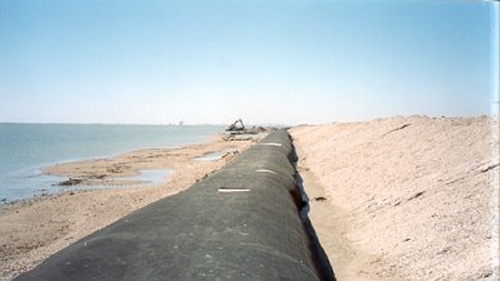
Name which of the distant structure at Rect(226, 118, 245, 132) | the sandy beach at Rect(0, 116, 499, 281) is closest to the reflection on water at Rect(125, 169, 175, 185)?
the sandy beach at Rect(0, 116, 499, 281)

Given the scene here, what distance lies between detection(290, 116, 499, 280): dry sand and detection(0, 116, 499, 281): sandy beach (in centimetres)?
2

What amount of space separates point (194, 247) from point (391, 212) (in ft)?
20.8

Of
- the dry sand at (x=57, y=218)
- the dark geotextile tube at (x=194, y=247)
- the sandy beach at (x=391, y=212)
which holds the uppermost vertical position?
the dark geotextile tube at (x=194, y=247)

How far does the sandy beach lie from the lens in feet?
21.9

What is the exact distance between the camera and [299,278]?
401 cm

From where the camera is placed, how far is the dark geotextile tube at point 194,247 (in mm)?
3484

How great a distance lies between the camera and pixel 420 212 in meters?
8.42

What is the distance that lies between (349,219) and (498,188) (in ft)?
11.3

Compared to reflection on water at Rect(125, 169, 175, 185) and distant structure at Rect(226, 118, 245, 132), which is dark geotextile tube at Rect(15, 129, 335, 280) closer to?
reflection on water at Rect(125, 169, 175, 185)

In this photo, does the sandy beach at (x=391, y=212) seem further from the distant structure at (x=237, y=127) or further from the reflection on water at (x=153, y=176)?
the distant structure at (x=237, y=127)

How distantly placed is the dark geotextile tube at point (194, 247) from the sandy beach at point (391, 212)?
152 centimetres

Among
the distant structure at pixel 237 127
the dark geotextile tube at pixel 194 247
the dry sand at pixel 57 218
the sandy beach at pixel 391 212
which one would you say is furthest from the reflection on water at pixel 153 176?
the distant structure at pixel 237 127

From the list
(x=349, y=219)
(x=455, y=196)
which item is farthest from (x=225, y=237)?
(x=349, y=219)

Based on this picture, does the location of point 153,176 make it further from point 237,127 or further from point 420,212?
point 237,127
